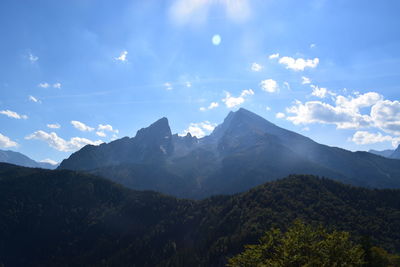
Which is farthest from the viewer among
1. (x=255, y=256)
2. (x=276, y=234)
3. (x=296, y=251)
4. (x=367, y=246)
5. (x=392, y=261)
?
(x=392, y=261)

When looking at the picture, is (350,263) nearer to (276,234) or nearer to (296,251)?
(296,251)

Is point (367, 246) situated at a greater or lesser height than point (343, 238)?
lesser

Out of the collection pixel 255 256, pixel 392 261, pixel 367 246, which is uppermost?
pixel 255 256

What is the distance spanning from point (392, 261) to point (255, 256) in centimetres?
5463

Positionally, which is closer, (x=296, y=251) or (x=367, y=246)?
(x=296, y=251)

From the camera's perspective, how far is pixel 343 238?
52.1 meters

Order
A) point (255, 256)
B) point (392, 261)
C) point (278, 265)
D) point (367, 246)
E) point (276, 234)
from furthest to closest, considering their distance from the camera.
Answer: point (392, 261) < point (367, 246) < point (276, 234) < point (255, 256) < point (278, 265)

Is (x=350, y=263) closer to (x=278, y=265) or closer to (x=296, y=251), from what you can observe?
(x=296, y=251)

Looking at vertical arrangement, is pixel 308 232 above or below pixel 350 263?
above

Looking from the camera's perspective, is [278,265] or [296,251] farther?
[296,251]

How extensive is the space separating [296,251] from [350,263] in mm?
8310

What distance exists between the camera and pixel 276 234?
63312mm

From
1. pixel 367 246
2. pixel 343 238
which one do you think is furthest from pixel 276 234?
pixel 367 246

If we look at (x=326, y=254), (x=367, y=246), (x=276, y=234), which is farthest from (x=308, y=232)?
(x=367, y=246)
